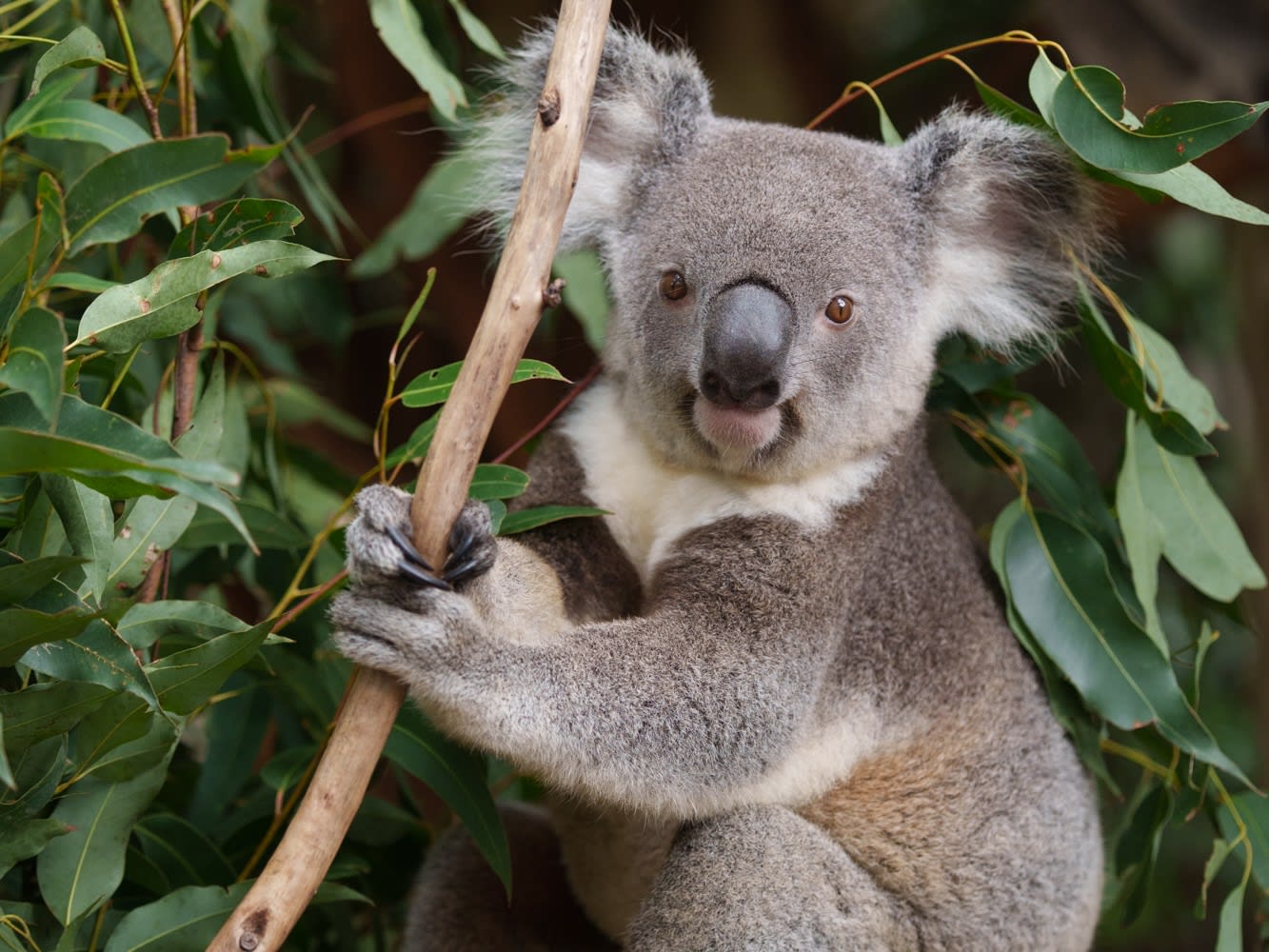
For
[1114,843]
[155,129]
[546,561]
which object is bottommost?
[1114,843]

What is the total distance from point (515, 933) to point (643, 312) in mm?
1253

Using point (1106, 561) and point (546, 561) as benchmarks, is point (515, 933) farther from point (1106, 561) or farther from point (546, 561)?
point (1106, 561)

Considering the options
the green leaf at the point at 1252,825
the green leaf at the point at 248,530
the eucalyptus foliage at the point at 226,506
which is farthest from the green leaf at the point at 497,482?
the green leaf at the point at 1252,825

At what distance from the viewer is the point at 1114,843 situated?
3.05 meters

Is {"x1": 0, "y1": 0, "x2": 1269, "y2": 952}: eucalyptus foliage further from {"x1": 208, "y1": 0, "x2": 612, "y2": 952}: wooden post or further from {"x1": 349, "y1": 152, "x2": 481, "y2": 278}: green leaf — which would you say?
{"x1": 208, "y1": 0, "x2": 612, "y2": 952}: wooden post

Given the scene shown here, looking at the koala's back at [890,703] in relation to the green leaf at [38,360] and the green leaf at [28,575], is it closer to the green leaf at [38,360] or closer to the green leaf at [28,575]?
the green leaf at [28,575]

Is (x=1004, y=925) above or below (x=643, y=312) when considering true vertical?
below

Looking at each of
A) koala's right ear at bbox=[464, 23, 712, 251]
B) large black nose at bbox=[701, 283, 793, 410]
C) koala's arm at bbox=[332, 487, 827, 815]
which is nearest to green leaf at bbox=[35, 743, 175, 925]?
koala's arm at bbox=[332, 487, 827, 815]

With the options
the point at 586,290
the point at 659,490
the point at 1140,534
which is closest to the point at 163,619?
the point at 659,490

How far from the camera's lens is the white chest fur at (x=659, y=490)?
2365 millimetres

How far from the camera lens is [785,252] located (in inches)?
88.0

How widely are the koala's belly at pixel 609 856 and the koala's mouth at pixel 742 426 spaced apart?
0.72 m

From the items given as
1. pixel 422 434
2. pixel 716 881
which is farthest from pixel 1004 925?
pixel 422 434

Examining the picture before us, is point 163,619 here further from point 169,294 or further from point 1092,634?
point 1092,634
